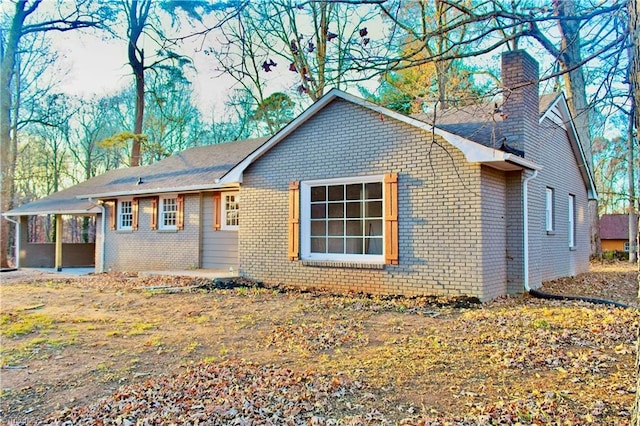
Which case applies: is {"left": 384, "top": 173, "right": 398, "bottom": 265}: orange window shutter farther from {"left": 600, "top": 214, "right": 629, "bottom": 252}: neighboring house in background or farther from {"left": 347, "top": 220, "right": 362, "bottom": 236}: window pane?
{"left": 600, "top": 214, "right": 629, "bottom": 252}: neighboring house in background

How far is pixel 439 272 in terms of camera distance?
9.23 metres

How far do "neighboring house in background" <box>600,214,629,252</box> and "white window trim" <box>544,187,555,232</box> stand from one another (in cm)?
2079

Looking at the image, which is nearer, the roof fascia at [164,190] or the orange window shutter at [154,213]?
the roof fascia at [164,190]

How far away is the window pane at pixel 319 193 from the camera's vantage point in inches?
439

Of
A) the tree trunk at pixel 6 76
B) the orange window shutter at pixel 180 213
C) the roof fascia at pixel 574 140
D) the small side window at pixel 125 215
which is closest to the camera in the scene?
the roof fascia at pixel 574 140

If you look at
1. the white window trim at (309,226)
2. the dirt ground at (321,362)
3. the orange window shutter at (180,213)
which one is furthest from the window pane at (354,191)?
the orange window shutter at (180,213)

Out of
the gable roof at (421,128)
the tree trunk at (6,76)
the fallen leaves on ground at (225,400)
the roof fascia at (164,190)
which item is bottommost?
the fallen leaves on ground at (225,400)

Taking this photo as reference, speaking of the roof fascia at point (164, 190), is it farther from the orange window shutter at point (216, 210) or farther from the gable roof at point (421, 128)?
the gable roof at point (421, 128)

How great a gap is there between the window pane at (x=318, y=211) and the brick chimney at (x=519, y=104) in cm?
432

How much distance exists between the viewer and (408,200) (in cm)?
965

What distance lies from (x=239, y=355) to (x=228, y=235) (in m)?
8.72

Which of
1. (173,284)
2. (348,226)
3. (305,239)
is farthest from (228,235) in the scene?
(348,226)

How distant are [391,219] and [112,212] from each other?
12.2 m

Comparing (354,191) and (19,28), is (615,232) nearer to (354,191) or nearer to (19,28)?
(354,191)
